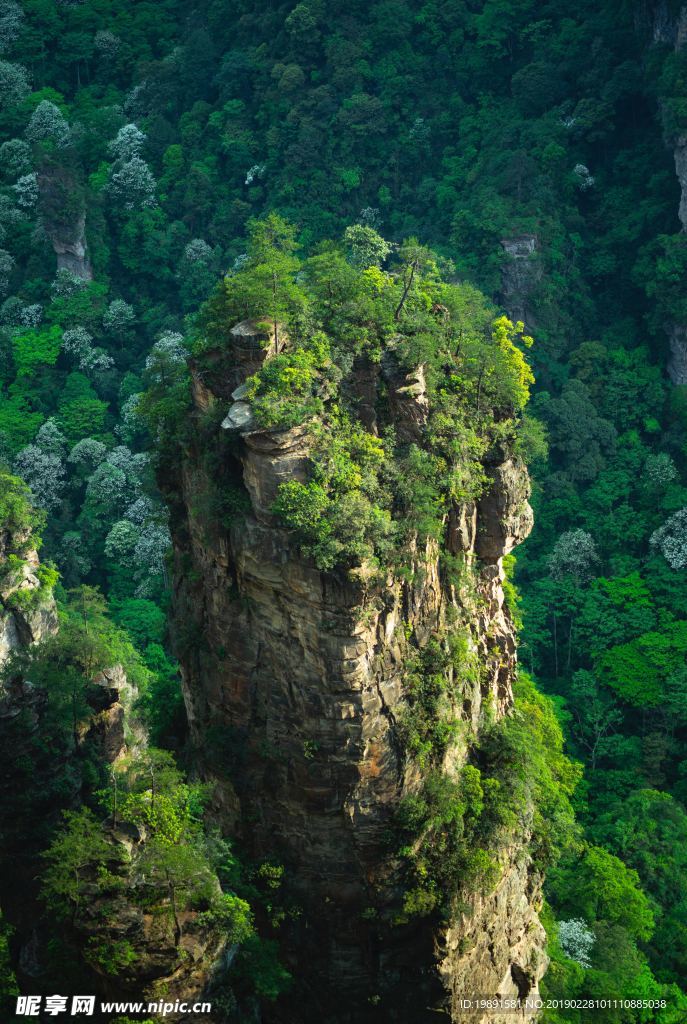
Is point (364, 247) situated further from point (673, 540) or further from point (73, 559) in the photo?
point (73, 559)

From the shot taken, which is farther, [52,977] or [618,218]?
[618,218]

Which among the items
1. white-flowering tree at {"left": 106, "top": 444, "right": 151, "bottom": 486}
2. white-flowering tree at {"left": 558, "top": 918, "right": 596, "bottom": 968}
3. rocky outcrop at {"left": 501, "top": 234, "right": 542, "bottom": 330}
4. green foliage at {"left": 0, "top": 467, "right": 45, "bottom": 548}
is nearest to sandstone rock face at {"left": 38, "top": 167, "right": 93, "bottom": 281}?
white-flowering tree at {"left": 106, "top": 444, "right": 151, "bottom": 486}

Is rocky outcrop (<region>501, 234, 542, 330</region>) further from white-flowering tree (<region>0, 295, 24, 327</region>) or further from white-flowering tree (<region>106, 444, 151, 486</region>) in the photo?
white-flowering tree (<region>0, 295, 24, 327</region>)

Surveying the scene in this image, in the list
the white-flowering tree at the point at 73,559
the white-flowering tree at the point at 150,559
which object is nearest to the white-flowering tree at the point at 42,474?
the white-flowering tree at the point at 73,559

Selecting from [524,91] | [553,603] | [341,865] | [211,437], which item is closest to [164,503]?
[211,437]

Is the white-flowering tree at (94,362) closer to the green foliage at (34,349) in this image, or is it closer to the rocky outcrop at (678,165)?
the green foliage at (34,349)

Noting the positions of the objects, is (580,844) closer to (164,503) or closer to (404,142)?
(164,503)
